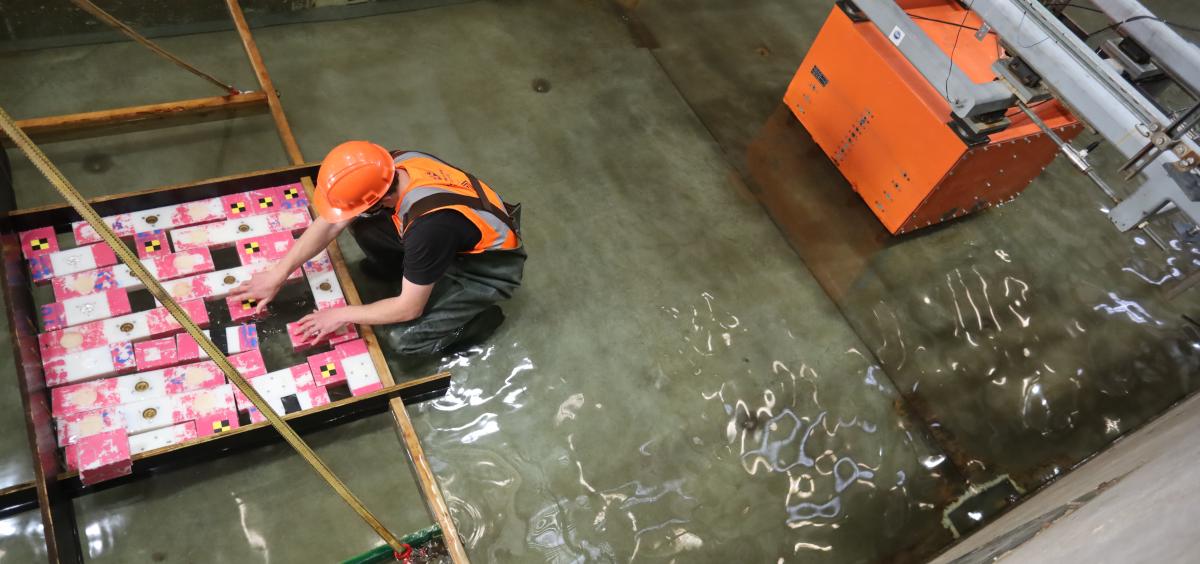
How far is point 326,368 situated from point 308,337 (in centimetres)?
16

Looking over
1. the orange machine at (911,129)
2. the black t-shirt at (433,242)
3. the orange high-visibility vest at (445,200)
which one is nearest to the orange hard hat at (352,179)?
the orange high-visibility vest at (445,200)

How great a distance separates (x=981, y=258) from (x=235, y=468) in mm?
4427

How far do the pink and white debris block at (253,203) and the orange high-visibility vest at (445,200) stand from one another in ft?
2.83

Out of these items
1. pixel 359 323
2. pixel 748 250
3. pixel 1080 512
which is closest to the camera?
pixel 1080 512

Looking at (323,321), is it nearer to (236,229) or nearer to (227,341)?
(227,341)

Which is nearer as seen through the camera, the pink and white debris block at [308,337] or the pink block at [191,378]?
the pink block at [191,378]

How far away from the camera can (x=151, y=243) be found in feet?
11.7

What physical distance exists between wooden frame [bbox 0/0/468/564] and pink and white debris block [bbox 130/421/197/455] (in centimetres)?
7

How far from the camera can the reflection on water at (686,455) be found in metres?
3.39

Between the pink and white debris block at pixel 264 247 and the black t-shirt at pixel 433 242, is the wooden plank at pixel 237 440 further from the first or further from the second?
the pink and white debris block at pixel 264 247

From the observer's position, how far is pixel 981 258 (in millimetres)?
4910

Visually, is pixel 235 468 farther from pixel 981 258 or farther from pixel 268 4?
pixel 981 258

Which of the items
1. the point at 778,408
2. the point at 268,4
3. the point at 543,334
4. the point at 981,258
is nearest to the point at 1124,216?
the point at 778,408

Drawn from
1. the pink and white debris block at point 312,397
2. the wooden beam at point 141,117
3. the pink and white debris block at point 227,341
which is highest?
the wooden beam at point 141,117
